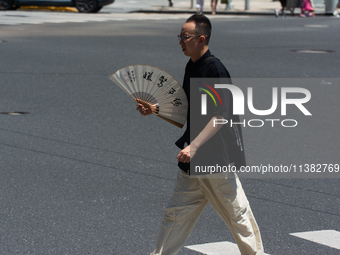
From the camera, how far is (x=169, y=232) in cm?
359

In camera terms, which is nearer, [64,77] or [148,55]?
[64,77]

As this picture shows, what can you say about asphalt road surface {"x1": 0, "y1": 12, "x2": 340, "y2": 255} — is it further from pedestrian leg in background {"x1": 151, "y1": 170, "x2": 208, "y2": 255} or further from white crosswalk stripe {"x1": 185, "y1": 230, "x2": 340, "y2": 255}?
pedestrian leg in background {"x1": 151, "y1": 170, "x2": 208, "y2": 255}

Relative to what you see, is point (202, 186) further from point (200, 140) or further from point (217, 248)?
point (217, 248)

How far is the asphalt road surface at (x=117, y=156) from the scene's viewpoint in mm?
4582

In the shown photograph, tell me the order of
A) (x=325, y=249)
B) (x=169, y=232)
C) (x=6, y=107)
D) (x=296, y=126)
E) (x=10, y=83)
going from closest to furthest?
(x=169, y=232) < (x=325, y=249) < (x=296, y=126) < (x=6, y=107) < (x=10, y=83)

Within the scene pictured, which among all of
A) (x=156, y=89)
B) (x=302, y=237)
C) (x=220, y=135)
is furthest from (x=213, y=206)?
(x=302, y=237)

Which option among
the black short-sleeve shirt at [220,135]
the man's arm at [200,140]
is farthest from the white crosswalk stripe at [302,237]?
the man's arm at [200,140]

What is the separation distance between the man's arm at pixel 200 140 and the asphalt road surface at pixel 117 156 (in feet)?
4.05

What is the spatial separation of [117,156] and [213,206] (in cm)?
331

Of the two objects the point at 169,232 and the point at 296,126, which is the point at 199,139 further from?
the point at 296,126

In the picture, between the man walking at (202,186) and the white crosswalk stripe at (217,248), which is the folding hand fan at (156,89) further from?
the white crosswalk stripe at (217,248)

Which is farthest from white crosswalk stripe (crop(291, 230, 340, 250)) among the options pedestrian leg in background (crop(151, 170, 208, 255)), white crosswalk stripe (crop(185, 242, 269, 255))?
pedestrian leg in background (crop(151, 170, 208, 255))

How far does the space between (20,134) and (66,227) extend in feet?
10.7

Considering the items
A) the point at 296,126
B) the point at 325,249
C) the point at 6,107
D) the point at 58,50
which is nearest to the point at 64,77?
the point at 6,107
